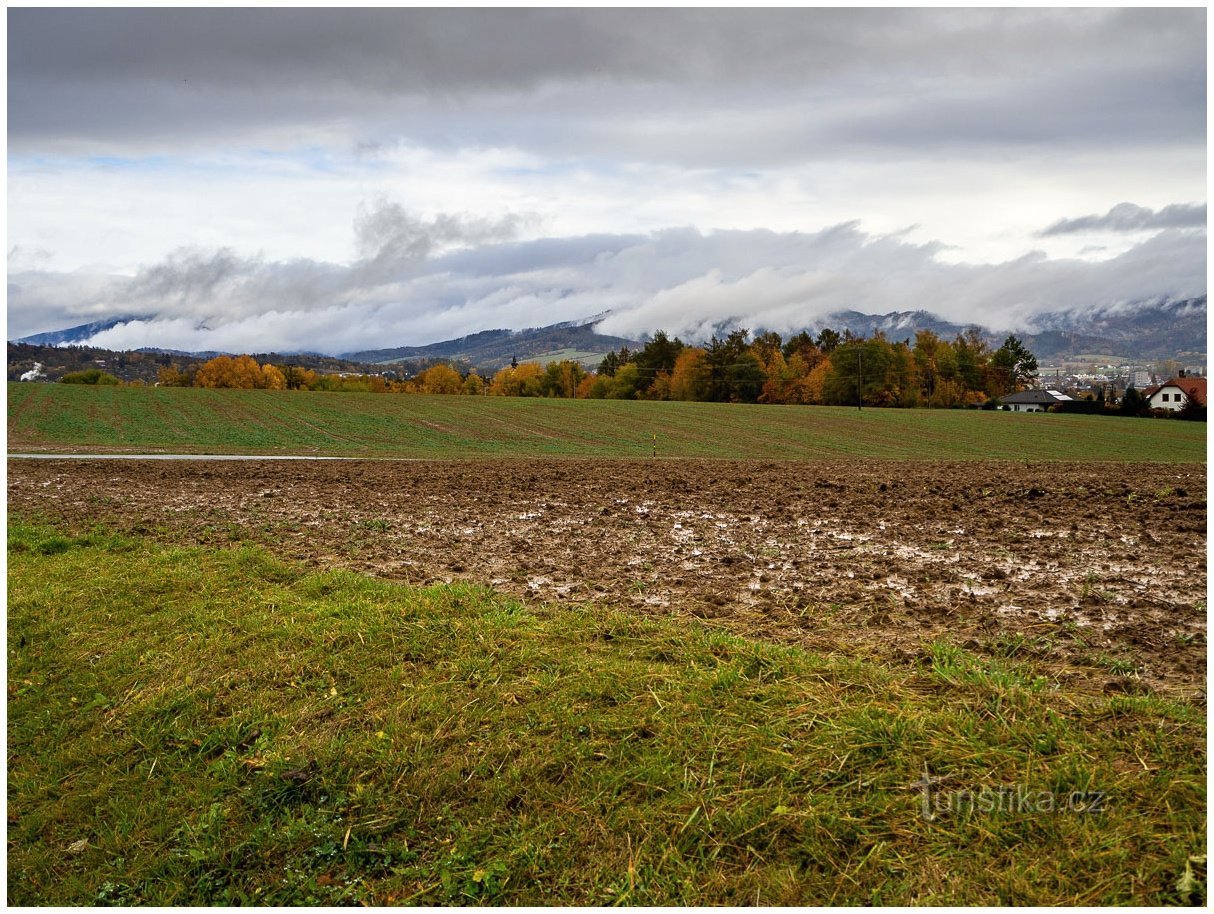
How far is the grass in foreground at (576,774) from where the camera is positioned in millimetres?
3697

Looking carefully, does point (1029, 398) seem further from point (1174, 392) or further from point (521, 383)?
point (521, 383)

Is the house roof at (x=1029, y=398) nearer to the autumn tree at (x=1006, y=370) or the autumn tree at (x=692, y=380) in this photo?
the autumn tree at (x=1006, y=370)

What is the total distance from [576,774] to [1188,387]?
104 meters

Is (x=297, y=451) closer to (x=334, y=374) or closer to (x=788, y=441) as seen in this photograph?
(x=788, y=441)

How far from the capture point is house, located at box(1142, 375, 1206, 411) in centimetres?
8500

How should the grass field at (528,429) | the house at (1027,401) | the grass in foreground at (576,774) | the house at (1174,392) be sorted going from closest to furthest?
the grass in foreground at (576,774) → the grass field at (528,429) → the house at (1174,392) → the house at (1027,401)

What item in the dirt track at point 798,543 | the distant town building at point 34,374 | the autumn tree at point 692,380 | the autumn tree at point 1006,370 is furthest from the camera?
the autumn tree at point 1006,370

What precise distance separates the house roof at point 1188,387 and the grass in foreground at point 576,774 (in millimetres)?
98133

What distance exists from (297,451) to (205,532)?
82.5 ft

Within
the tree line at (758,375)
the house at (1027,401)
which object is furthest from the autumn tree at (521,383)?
the house at (1027,401)

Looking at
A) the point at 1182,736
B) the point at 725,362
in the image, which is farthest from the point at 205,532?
the point at 725,362

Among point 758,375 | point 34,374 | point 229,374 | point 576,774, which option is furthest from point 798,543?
point 229,374

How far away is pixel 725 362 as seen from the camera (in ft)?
377

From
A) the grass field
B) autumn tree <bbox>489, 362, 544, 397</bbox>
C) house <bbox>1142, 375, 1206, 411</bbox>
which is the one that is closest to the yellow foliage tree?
autumn tree <bbox>489, 362, 544, 397</bbox>
